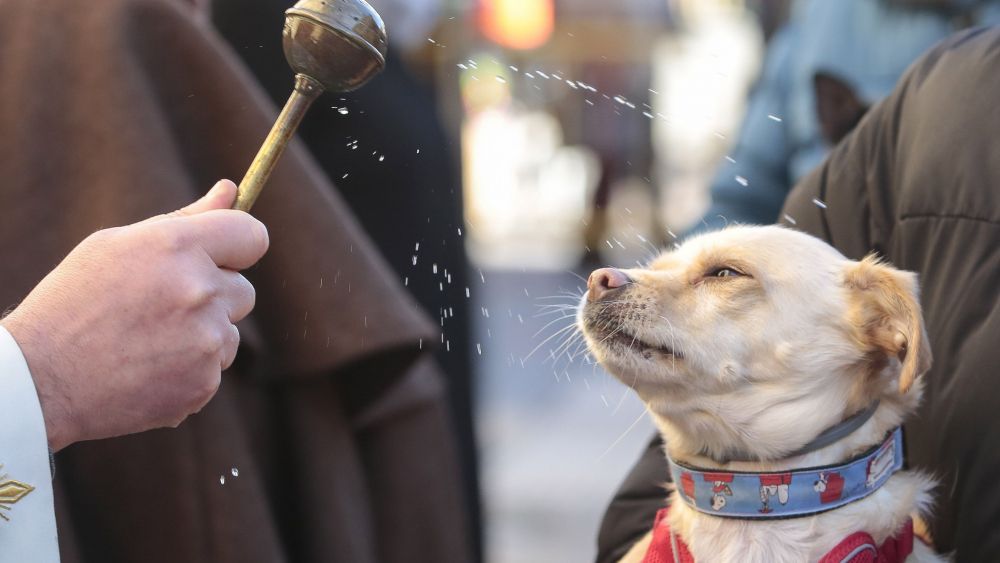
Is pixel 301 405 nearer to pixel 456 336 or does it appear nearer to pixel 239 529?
pixel 239 529

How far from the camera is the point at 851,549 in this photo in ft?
5.06

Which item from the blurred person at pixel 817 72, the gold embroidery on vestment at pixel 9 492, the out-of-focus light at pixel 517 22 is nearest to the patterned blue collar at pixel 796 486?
the gold embroidery on vestment at pixel 9 492

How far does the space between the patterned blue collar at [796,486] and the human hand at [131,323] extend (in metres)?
0.82

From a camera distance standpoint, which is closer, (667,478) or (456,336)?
(667,478)

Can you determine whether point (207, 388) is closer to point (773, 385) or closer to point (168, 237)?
point (168, 237)

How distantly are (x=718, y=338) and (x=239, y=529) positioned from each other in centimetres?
86

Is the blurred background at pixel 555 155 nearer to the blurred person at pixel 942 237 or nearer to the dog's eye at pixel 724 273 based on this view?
the dog's eye at pixel 724 273

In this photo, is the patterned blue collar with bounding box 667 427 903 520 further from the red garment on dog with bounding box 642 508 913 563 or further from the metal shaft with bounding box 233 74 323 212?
the metal shaft with bounding box 233 74 323 212

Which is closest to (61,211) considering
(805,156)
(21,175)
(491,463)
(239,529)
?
(21,175)

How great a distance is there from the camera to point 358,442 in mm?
1994

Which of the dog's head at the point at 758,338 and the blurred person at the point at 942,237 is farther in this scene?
the dog's head at the point at 758,338

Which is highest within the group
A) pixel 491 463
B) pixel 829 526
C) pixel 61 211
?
pixel 61 211

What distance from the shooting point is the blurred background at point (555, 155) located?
258 centimetres

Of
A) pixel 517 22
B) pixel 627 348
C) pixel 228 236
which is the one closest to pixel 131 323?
pixel 228 236
